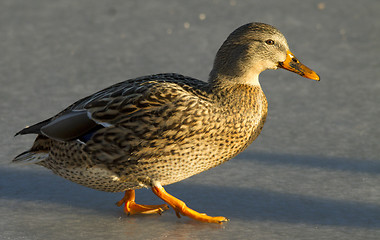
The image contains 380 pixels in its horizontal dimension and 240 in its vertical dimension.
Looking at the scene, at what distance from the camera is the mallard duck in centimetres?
431

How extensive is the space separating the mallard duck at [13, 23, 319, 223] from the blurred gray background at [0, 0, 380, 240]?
0.93ft

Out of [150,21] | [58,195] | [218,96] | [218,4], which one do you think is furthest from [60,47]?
[218,96]

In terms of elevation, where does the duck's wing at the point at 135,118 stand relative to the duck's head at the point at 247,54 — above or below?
below

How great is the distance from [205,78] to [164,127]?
3.02m

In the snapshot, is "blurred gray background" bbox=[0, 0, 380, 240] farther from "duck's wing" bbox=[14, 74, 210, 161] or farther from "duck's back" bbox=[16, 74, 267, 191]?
"duck's wing" bbox=[14, 74, 210, 161]

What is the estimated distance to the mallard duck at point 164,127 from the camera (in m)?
4.31

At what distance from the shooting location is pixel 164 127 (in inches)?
168

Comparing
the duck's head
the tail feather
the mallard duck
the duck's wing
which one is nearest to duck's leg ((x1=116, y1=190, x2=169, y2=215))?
the mallard duck

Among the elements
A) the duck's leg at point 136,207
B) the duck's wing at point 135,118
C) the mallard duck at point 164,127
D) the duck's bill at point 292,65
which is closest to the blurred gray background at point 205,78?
the duck's leg at point 136,207

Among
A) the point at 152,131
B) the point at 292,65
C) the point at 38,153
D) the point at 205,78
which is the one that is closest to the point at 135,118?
the point at 152,131

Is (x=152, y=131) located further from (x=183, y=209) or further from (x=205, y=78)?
(x=205, y=78)

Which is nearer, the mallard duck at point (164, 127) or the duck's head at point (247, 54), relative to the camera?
the mallard duck at point (164, 127)

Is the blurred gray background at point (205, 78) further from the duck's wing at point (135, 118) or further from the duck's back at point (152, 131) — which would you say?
the duck's wing at point (135, 118)

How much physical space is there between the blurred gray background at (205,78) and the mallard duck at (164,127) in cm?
28
